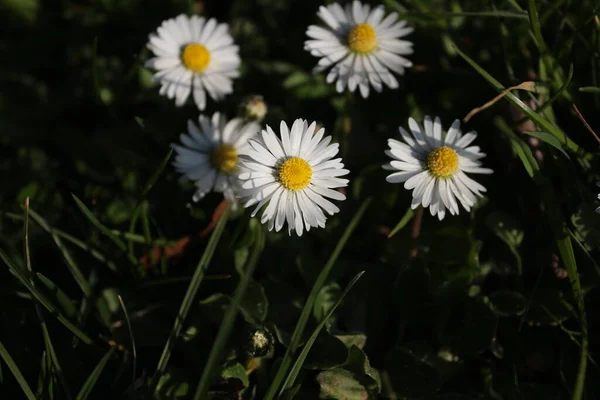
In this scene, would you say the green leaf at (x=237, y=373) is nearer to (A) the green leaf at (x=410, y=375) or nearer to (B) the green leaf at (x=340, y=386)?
(B) the green leaf at (x=340, y=386)

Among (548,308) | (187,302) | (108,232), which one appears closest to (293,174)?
(187,302)

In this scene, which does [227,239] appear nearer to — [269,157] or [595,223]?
[269,157]

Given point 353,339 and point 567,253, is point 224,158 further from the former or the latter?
point 567,253

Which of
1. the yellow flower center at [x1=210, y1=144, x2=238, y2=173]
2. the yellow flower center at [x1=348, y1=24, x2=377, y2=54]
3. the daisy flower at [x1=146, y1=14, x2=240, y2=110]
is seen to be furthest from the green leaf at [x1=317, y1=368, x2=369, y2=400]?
the yellow flower center at [x1=348, y1=24, x2=377, y2=54]

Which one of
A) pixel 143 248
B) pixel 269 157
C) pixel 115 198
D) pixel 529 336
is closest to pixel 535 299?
pixel 529 336

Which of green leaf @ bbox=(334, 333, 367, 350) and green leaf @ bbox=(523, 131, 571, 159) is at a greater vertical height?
green leaf @ bbox=(523, 131, 571, 159)

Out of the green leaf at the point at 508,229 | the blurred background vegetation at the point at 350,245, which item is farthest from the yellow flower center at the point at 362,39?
the green leaf at the point at 508,229

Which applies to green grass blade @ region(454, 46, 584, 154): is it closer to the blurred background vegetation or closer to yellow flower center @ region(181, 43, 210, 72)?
the blurred background vegetation
